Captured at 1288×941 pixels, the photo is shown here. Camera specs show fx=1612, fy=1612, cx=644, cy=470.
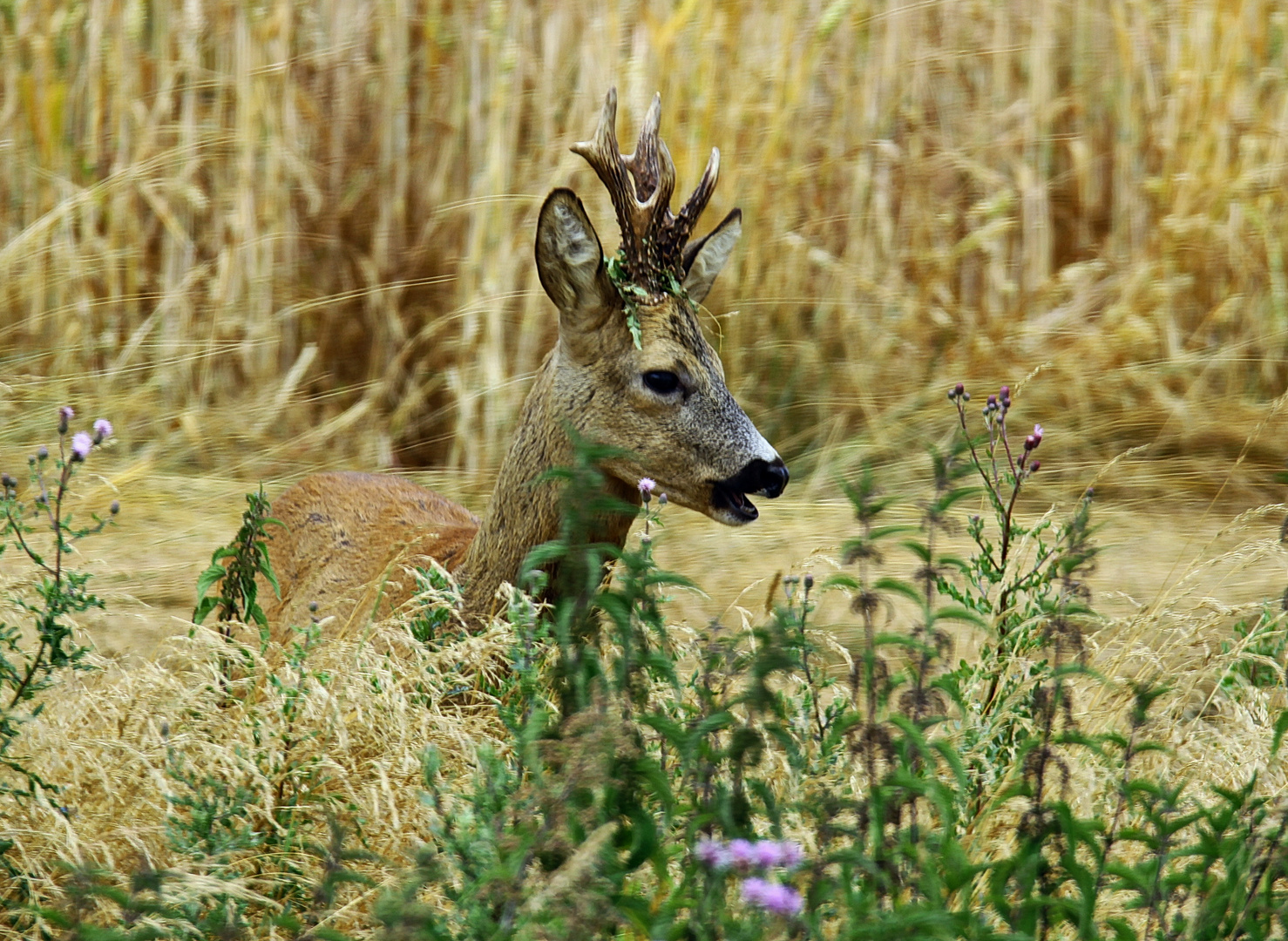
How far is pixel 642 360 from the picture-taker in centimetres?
370

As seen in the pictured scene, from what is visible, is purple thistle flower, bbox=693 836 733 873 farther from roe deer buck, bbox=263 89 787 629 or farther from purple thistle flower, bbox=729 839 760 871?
roe deer buck, bbox=263 89 787 629

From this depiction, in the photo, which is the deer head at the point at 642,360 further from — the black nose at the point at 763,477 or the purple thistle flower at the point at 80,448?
the purple thistle flower at the point at 80,448

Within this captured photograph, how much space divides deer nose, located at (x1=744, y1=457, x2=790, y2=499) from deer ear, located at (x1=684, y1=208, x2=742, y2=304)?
1.90 feet

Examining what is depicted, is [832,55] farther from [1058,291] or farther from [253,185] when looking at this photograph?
[253,185]

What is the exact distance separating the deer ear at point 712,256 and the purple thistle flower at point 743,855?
8.03 ft

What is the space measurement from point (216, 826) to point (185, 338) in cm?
374

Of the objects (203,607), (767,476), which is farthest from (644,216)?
(203,607)

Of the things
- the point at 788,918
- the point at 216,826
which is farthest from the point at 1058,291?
the point at 788,918

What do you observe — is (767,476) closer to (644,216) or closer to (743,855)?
(644,216)

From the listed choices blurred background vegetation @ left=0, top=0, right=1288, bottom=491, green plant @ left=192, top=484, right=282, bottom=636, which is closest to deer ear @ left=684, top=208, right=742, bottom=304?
green plant @ left=192, top=484, right=282, bottom=636

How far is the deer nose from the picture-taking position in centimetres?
365

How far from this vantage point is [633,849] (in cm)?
196

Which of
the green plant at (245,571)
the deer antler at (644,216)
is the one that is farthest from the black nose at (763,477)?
the green plant at (245,571)

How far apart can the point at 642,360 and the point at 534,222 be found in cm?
247
